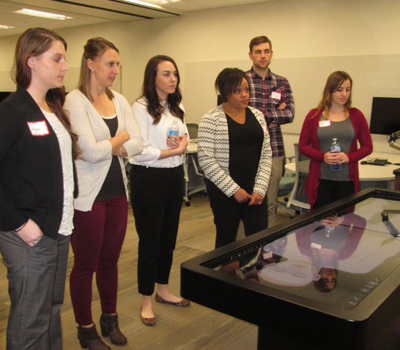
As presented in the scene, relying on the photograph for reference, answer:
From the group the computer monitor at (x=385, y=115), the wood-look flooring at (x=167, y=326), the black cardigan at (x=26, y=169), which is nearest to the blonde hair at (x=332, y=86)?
the wood-look flooring at (x=167, y=326)

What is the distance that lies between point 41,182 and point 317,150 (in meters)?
1.92

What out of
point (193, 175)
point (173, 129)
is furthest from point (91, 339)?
point (193, 175)

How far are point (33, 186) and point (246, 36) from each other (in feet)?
19.0

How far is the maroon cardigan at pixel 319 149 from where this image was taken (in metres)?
2.83

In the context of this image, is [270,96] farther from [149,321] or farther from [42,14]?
[42,14]

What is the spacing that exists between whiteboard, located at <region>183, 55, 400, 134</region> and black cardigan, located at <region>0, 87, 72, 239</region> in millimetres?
4980

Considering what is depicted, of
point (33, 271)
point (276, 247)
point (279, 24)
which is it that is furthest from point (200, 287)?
point (279, 24)

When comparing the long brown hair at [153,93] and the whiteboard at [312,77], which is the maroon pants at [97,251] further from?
the whiteboard at [312,77]

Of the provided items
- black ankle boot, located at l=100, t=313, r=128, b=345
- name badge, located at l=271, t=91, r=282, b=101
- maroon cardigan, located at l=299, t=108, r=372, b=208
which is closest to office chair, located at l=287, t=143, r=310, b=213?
name badge, located at l=271, t=91, r=282, b=101

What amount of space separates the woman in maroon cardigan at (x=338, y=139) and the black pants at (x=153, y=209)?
0.96 meters

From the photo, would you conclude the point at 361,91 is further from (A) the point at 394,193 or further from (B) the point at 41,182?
(B) the point at 41,182

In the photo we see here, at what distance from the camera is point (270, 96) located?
126 inches

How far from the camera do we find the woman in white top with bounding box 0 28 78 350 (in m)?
1.50

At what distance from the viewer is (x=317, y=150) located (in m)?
2.91
